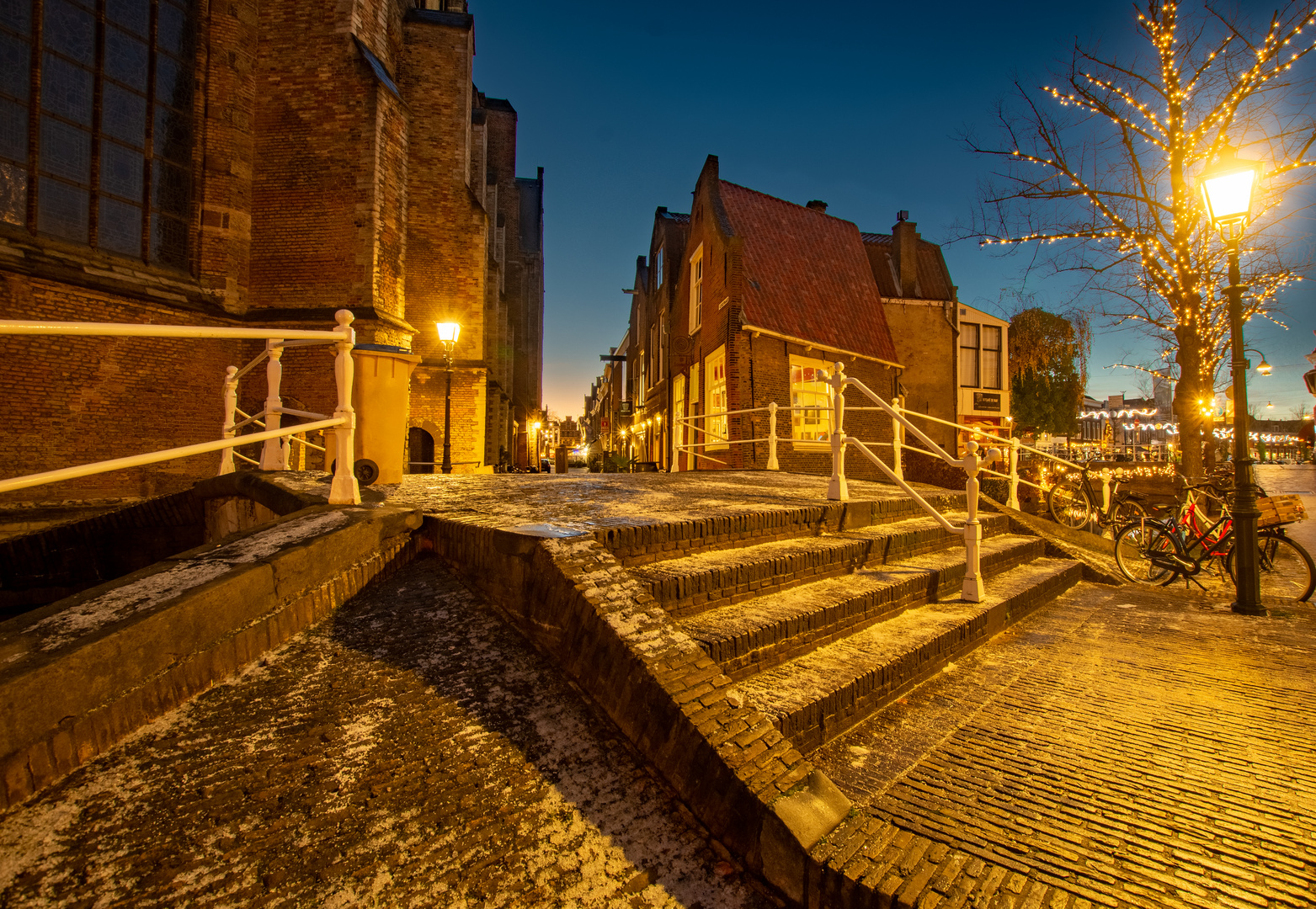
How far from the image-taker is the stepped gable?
14047 millimetres

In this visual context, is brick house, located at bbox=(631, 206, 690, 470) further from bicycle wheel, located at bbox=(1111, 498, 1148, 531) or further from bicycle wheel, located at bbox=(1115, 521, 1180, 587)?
bicycle wheel, located at bbox=(1115, 521, 1180, 587)

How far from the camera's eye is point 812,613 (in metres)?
2.93

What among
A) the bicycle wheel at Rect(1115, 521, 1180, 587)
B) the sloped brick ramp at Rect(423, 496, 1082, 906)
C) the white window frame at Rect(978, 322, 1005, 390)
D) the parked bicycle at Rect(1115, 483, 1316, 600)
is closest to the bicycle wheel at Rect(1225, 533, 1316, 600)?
the parked bicycle at Rect(1115, 483, 1316, 600)

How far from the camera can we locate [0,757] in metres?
1.51

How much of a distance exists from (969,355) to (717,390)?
1325cm

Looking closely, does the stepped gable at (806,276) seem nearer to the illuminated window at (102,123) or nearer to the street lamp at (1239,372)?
the street lamp at (1239,372)

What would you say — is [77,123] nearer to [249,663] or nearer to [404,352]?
[404,352]

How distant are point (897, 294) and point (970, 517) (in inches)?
684

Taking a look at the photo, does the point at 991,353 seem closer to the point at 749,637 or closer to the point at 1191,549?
the point at 1191,549

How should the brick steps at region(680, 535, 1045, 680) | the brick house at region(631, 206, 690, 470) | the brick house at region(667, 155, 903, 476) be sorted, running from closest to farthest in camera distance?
the brick steps at region(680, 535, 1045, 680) → the brick house at region(667, 155, 903, 476) → the brick house at region(631, 206, 690, 470)

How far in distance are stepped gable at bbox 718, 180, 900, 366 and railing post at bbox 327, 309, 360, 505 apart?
1050 cm

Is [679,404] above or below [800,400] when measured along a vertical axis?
above

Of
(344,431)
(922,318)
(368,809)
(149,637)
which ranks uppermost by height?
(922,318)

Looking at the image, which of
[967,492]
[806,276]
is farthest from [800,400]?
[967,492]
